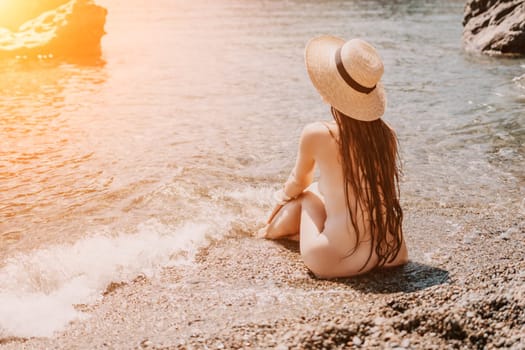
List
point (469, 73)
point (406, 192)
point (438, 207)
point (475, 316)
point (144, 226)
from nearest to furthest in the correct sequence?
point (475, 316) < point (144, 226) < point (438, 207) < point (406, 192) < point (469, 73)

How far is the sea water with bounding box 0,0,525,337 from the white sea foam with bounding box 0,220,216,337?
0.7 inches

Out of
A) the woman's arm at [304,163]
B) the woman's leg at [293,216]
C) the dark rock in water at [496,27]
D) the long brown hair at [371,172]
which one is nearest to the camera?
the long brown hair at [371,172]

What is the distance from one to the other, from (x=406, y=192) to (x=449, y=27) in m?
21.6

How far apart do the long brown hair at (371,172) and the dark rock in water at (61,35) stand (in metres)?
16.3

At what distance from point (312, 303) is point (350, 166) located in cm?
104

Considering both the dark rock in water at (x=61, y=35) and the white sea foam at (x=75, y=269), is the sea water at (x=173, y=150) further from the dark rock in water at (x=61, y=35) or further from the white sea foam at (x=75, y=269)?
the dark rock in water at (x=61, y=35)

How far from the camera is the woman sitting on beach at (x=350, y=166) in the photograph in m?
4.00

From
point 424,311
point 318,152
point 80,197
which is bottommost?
point 80,197

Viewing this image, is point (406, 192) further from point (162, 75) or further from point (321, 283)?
point (162, 75)

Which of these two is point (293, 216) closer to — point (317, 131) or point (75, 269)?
point (317, 131)

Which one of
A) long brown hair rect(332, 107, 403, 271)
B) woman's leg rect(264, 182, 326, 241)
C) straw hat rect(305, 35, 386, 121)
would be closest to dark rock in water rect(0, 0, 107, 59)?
woman's leg rect(264, 182, 326, 241)

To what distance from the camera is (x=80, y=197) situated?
6.89 m

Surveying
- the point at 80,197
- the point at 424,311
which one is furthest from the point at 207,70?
the point at 424,311

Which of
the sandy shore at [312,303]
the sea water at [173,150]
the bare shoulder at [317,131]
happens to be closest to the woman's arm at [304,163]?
the bare shoulder at [317,131]
